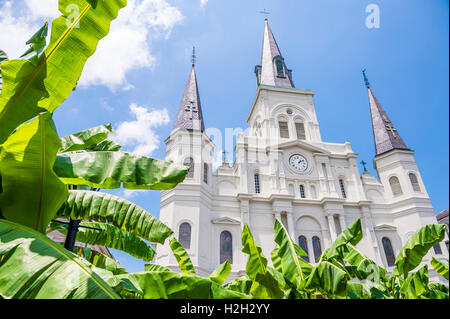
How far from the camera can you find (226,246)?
67.1 feet

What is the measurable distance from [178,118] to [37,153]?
917 inches

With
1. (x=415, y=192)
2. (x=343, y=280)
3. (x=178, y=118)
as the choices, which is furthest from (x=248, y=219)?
(x=343, y=280)

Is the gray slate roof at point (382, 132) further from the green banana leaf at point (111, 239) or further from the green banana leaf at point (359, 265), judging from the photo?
the green banana leaf at point (111, 239)

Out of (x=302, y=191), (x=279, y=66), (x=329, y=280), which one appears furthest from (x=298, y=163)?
(x=329, y=280)

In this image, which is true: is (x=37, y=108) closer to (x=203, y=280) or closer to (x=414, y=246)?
(x=203, y=280)

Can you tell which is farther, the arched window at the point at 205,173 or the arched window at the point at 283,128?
the arched window at the point at 283,128

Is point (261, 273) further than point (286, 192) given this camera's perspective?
No

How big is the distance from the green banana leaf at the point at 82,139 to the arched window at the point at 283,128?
2264cm

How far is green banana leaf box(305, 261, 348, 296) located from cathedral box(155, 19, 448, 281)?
45.6ft

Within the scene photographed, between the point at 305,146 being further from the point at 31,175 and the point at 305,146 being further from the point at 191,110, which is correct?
the point at 31,175

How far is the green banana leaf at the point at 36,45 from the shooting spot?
10.5 ft

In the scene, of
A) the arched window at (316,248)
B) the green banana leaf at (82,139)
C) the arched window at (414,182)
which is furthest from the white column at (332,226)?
the green banana leaf at (82,139)

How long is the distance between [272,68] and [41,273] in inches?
1297

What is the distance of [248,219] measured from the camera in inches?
833
